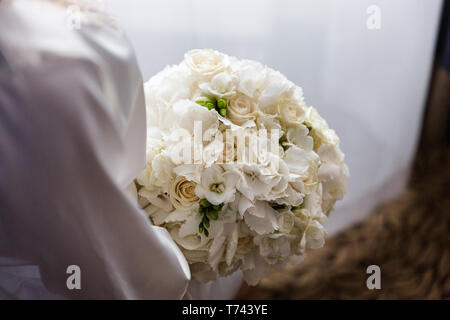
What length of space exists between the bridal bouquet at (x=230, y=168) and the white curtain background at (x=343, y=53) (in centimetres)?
36

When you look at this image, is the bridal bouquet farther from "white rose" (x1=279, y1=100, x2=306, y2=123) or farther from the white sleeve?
the white sleeve

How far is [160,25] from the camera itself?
994mm

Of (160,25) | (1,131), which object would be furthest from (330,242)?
(1,131)

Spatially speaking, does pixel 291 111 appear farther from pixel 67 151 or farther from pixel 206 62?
pixel 67 151

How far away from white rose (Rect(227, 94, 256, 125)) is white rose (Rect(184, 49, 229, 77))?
57mm

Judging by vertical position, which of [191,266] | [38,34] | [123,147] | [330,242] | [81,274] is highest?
[38,34]

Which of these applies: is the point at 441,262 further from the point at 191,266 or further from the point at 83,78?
the point at 83,78

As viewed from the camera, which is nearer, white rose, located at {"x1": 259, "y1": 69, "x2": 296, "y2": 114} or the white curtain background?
white rose, located at {"x1": 259, "y1": 69, "x2": 296, "y2": 114}

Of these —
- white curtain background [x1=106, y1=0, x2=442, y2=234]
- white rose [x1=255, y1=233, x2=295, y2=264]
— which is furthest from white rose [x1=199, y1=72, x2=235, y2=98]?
white curtain background [x1=106, y1=0, x2=442, y2=234]

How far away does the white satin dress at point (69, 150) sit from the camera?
40 centimetres

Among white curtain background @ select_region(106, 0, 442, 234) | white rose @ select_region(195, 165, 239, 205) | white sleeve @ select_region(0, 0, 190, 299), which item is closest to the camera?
white sleeve @ select_region(0, 0, 190, 299)

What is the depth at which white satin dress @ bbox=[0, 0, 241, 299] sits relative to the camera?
0.40 m

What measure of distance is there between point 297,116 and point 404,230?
99 centimetres

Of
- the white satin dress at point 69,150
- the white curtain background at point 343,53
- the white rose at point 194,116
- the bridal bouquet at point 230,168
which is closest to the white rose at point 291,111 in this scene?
the bridal bouquet at point 230,168
